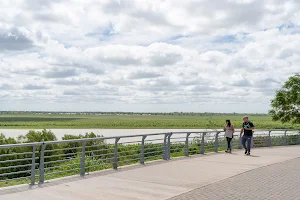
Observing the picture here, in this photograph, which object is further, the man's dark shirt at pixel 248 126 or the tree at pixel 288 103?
the tree at pixel 288 103

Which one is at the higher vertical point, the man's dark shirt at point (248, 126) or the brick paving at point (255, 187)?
the man's dark shirt at point (248, 126)

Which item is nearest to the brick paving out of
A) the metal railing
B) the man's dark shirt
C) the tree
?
the metal railing

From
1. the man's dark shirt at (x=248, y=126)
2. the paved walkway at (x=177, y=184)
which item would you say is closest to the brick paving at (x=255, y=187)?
the paved walkway at (x=177, y=184)

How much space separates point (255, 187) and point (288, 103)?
148ft

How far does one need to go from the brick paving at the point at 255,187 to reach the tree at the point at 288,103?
4098cm

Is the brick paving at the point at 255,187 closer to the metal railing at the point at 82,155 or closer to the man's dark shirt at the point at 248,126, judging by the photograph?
the metal railing at the point at 82,155

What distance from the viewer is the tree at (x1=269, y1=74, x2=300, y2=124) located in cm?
5231

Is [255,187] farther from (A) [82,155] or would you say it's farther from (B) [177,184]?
(A) [82,155]

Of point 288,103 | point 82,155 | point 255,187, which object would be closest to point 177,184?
point 255,187

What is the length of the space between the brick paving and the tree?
40979mm

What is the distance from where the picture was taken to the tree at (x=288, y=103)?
52.3m

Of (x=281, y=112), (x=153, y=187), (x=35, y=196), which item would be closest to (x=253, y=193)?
(x=153, y=187)

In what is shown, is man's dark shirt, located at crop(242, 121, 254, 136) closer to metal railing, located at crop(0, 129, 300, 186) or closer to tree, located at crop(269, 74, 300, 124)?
metal railing, located at crop(0, 129, 300, 186)

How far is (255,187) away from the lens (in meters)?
10.3
